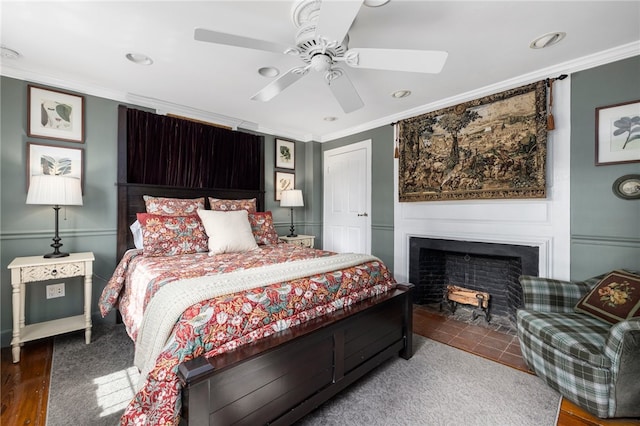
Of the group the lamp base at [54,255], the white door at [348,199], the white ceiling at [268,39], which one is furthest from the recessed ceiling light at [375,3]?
the lamp base at [54,255]

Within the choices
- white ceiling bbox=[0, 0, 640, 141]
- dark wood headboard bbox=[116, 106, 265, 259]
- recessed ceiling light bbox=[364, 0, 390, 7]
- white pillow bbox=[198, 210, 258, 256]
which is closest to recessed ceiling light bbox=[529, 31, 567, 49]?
white ceiling bbox=[0, 0, 640, 141]

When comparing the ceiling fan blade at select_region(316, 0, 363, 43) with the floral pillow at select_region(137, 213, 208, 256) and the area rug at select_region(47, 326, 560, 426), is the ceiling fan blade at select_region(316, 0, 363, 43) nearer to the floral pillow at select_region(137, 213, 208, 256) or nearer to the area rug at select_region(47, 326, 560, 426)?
the floral pillow at select_region(137, 213, 208, 256)

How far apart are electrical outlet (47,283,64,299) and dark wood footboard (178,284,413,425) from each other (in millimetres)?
2454

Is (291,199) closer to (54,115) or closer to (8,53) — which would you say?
(54,115)

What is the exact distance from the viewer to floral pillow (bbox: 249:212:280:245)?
10.7ft

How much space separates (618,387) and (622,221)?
138 cm

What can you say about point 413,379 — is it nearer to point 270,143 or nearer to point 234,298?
point 234,298

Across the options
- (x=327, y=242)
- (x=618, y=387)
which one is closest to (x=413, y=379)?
(x=618, y=387)

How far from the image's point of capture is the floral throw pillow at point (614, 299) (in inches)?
72.1

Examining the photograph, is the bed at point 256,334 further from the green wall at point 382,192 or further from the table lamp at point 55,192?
the green wall at point 382,192

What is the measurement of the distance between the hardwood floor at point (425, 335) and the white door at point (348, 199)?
135cm

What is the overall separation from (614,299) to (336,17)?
8.35 feet

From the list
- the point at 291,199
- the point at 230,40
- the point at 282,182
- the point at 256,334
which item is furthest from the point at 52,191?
the point at 282,182

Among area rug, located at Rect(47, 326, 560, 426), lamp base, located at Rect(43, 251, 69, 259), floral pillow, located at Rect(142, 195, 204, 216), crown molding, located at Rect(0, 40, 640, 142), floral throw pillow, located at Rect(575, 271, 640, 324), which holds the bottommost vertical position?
area rug, located at Rect(47, 326, 560, 426)
